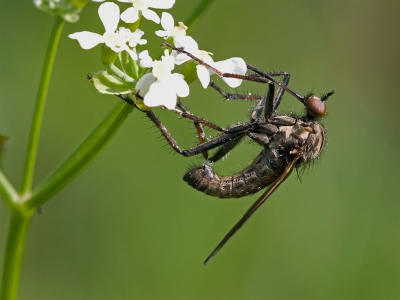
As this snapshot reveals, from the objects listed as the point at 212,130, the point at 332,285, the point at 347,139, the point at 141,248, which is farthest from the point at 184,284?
the point at 347,139

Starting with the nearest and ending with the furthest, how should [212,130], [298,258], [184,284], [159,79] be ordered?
[159,79] < [212,130] < [184,284] < [298,258]

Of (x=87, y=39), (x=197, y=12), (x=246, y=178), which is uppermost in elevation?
(x=197, y=12)

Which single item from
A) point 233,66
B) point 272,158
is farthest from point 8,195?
point 272,158

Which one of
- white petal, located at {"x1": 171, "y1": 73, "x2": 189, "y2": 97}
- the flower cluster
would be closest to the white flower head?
the flower cluster

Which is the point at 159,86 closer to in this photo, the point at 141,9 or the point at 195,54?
the point at 195,54

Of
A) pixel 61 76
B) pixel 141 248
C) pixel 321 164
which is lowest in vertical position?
pixel 141 248

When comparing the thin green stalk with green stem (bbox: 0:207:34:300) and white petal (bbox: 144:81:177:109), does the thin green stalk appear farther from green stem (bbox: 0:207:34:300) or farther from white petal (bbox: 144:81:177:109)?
white petal (bbox: 144:81:177:109)

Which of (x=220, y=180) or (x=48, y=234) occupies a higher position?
(x=220, y=180)

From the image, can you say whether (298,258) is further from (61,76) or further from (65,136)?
(61,76)
